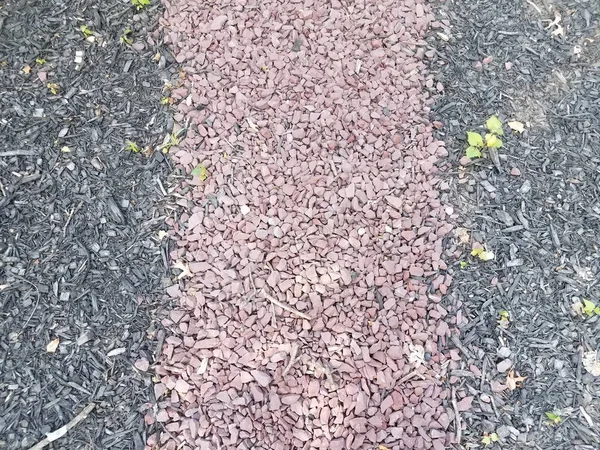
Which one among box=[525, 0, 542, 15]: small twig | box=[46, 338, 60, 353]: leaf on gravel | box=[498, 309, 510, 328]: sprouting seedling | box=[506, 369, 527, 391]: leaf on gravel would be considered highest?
box=[525, 0, 542, 15]: small twig

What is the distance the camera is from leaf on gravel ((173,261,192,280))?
2.38 meters

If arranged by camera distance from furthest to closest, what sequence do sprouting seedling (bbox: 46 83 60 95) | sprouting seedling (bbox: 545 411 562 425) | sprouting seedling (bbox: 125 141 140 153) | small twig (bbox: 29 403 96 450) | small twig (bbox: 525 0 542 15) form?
1. small twig (bbox: 525 0 542 15)
2. sprouting seedling (bbox: 46 83 60 95)
3. sprouting seedling (bbox: 125 141 140 153)
4. sprouting seedling (bbox: 545 411 562 425)
5. small twig (bbox: 29 403 96 450)

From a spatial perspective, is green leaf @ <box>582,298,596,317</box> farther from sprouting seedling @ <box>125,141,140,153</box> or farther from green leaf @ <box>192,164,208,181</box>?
sprouting seedling @ <box>125,141,140,153</box>

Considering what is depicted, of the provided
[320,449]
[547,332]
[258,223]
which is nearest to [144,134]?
[258,223]

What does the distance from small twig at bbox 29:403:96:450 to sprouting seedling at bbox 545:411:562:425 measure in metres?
1.87

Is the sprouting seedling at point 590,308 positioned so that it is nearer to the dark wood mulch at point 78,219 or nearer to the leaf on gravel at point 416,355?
the leaf on gravel at point 416,355

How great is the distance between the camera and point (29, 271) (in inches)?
93.4

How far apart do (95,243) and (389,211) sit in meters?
1.35

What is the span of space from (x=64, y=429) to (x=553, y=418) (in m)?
1.99

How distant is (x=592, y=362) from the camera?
232 cm

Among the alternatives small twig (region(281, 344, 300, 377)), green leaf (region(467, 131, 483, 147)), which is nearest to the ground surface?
small twig (region(281, 344, 300, 377))

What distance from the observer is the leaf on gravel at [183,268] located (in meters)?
2.38

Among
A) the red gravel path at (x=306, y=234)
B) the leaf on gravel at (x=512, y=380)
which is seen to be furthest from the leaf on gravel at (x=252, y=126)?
the leaf on gravel at (x=512, y=380)

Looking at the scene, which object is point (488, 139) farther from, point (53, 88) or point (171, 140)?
point (53, 88)
